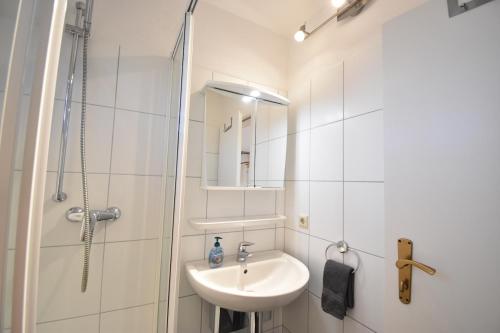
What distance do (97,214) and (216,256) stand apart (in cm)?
63

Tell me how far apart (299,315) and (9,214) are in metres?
1.49

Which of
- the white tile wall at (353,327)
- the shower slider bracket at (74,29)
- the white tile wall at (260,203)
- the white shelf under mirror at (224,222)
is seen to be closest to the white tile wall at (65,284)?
the white shelf under mirror at (224,222)

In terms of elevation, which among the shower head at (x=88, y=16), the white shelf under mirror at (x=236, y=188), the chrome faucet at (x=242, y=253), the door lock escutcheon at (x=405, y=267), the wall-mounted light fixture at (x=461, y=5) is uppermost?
the shower head at (x=88, y=16)

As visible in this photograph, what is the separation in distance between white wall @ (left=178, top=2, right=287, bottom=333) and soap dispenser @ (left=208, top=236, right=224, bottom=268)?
8 centimetres

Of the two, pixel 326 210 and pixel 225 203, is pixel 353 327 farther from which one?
pixel 225 203

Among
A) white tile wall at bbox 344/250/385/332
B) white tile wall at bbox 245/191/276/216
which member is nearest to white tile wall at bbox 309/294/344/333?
white tile wall at bbox 344/250/385/332

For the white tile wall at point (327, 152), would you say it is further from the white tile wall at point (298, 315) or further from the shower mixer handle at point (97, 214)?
the shower mixer handle at point (97, 214)

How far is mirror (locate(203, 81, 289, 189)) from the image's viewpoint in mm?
1281

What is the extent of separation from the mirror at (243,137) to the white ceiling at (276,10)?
0.55 m

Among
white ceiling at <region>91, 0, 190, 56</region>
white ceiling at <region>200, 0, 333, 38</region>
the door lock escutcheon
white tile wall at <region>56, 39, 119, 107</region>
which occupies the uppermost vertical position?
white ceiling at <region>200, 0, 333, 38</region>

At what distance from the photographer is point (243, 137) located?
1.37 m

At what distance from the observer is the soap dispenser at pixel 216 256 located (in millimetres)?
1201

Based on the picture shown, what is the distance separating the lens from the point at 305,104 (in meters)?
1.44

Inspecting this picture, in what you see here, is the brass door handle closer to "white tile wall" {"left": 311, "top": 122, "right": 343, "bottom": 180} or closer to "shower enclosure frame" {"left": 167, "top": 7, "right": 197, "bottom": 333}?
"white tile wall" {"left": 311, "top": 122, "right": 343, "bottom": 180}
